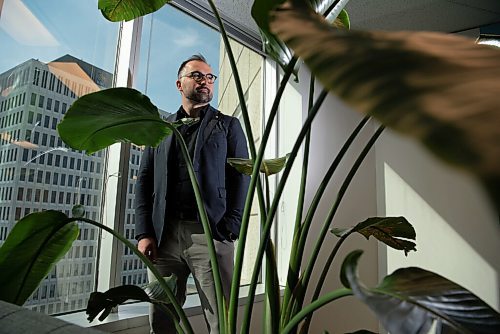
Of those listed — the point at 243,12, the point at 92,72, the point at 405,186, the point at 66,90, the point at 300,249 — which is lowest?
the point at 300,249

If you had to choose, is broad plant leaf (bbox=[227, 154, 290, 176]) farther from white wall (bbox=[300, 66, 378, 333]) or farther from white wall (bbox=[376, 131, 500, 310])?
white wall (bbox=[300, 66, 378, 333])

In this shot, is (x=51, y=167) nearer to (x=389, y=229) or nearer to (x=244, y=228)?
(x=244, y=228)

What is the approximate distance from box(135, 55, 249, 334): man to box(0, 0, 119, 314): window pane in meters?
0.30

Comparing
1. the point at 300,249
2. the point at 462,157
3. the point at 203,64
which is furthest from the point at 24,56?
the point at 462,157

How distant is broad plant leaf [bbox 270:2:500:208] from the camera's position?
11 cm

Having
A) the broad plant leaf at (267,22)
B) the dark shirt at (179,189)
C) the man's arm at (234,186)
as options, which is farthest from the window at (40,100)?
the broad plant leaf at (267,22)

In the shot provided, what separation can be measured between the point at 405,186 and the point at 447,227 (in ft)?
1.25

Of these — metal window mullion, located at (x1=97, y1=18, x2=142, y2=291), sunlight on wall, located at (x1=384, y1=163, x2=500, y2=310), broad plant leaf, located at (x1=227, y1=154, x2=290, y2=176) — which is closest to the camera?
broad plant leaf, located at (x1=227, y1=154, x2=290, y2=176)

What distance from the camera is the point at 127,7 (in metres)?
0.94

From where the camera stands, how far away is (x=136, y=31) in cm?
221

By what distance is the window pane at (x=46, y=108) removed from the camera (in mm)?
1647

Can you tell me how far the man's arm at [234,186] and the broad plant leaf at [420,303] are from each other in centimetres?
149

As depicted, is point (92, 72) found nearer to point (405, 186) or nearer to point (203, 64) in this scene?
point (203, 64)

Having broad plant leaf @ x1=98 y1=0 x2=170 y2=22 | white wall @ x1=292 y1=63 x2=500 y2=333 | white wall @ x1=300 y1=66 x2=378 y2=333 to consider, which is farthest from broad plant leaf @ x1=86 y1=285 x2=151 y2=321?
white wall @ x1=300 y1=66 x2=378 y2=333
